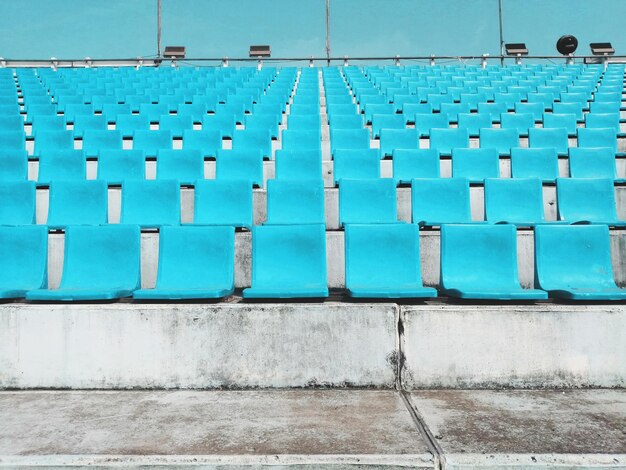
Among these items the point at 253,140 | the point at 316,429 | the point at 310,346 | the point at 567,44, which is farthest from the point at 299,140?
the point at 567,44

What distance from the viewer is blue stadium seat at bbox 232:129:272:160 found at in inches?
193

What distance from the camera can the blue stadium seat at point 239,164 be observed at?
13.5 feet

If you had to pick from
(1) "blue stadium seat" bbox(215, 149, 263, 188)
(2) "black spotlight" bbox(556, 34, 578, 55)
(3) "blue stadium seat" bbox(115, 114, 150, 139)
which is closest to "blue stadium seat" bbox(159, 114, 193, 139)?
(3) "blue stadium seat" bbox(115, 114, 150, 139)

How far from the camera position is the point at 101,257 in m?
2.68

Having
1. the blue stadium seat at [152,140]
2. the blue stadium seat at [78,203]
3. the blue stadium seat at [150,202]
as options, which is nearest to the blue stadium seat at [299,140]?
the blue stadium seat at [152,140]

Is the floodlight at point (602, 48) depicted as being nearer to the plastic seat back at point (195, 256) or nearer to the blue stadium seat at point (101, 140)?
the blue stadium seat at point (101, 140)

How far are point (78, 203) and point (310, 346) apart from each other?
2.02m

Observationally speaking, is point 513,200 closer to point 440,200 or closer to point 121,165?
point 440,200

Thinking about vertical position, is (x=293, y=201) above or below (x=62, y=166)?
below

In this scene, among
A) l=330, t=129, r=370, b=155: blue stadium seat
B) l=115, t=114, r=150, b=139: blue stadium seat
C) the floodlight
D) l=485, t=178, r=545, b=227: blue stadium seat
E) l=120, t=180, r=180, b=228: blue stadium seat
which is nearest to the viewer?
l=120, t=180, r=180, b=228: blue stadium seat

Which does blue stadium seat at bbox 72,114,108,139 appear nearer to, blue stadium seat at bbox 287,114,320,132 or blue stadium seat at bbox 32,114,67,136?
blue stadium seat at bbox 32,114,67,136

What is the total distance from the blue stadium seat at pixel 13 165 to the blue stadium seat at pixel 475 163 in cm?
347

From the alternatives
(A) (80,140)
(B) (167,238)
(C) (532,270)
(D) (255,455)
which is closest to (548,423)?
(D) (255,455)

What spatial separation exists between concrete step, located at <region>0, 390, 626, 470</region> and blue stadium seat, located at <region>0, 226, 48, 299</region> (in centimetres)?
75
